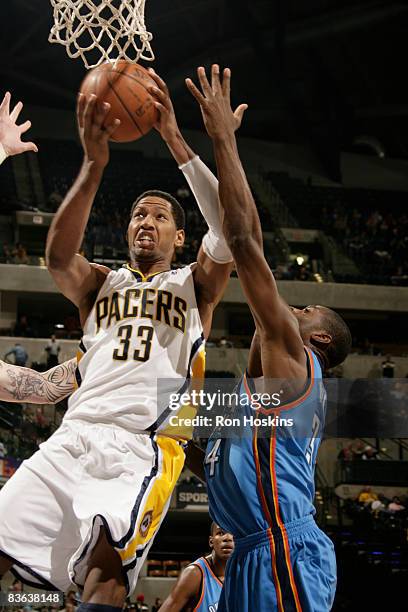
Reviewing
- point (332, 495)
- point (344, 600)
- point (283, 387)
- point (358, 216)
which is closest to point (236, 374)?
point (332, 495)

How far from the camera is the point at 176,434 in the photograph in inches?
137

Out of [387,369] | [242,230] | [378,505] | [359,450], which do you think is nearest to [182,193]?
[387,369]

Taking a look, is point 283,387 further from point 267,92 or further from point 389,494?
point 267,92

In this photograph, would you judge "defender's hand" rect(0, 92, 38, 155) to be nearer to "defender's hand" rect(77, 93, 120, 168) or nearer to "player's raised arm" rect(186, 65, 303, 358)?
"defender's hand" rect(77, 93, 120, 168)

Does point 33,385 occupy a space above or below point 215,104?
below

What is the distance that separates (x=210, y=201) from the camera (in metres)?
3.71

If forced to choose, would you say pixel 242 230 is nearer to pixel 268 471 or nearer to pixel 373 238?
pixel 268 471

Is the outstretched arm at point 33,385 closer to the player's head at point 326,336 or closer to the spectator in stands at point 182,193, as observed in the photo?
the player's head at point 326,336

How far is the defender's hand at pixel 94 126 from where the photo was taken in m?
3.46

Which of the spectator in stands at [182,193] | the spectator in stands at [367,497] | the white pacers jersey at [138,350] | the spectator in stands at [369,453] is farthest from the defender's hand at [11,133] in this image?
the spectator in stands at [182,193]

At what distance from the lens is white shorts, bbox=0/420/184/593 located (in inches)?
123

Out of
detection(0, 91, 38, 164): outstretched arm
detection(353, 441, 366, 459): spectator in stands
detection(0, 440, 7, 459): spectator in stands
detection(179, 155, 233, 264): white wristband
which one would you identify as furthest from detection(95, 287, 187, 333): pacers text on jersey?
detection(353, 441, 366, 459): spectator in stands

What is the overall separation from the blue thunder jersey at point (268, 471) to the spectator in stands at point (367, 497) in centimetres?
974

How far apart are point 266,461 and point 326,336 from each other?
2.41 feet
